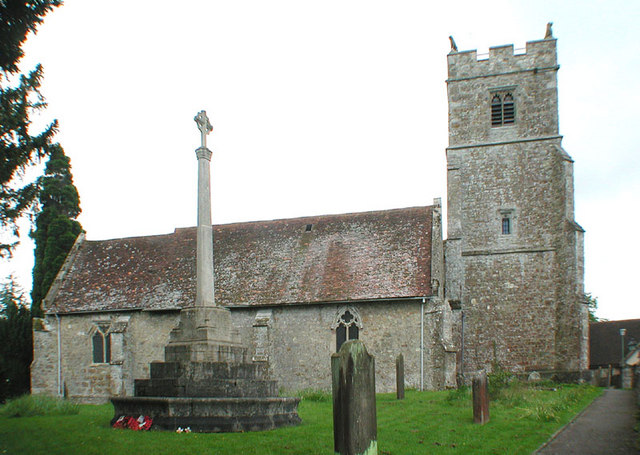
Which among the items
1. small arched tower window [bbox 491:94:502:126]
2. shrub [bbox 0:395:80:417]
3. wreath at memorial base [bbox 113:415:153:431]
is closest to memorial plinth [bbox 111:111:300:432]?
wreath at memorial base [bbox 113:415:153:431]

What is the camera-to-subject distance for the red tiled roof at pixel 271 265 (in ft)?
79.1

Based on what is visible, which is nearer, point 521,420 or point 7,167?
point 7,167

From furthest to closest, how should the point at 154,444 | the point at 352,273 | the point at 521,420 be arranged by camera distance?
the point at 352,273, the point at 521,420, the point at 154,444

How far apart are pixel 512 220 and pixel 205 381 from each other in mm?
19406

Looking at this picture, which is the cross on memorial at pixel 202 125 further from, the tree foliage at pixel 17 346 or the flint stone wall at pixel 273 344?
the tree foliage at pixel 17 346

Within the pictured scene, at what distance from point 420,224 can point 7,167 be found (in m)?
18.8

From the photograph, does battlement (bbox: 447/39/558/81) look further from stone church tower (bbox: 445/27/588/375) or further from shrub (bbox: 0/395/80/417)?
shrub (bbox: 0/395/80/417)

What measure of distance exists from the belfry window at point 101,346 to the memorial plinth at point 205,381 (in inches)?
512

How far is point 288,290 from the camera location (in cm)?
2466

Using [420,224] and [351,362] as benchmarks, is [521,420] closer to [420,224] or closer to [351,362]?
[351,362]

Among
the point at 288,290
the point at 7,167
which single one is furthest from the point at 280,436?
the point at 288,290

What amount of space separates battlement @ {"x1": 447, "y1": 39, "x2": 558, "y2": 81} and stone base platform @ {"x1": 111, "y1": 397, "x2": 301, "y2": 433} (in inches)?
879

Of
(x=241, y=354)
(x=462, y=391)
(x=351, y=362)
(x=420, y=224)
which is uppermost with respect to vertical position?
(x=420, y=224)

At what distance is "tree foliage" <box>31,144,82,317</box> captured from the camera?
3088cm
